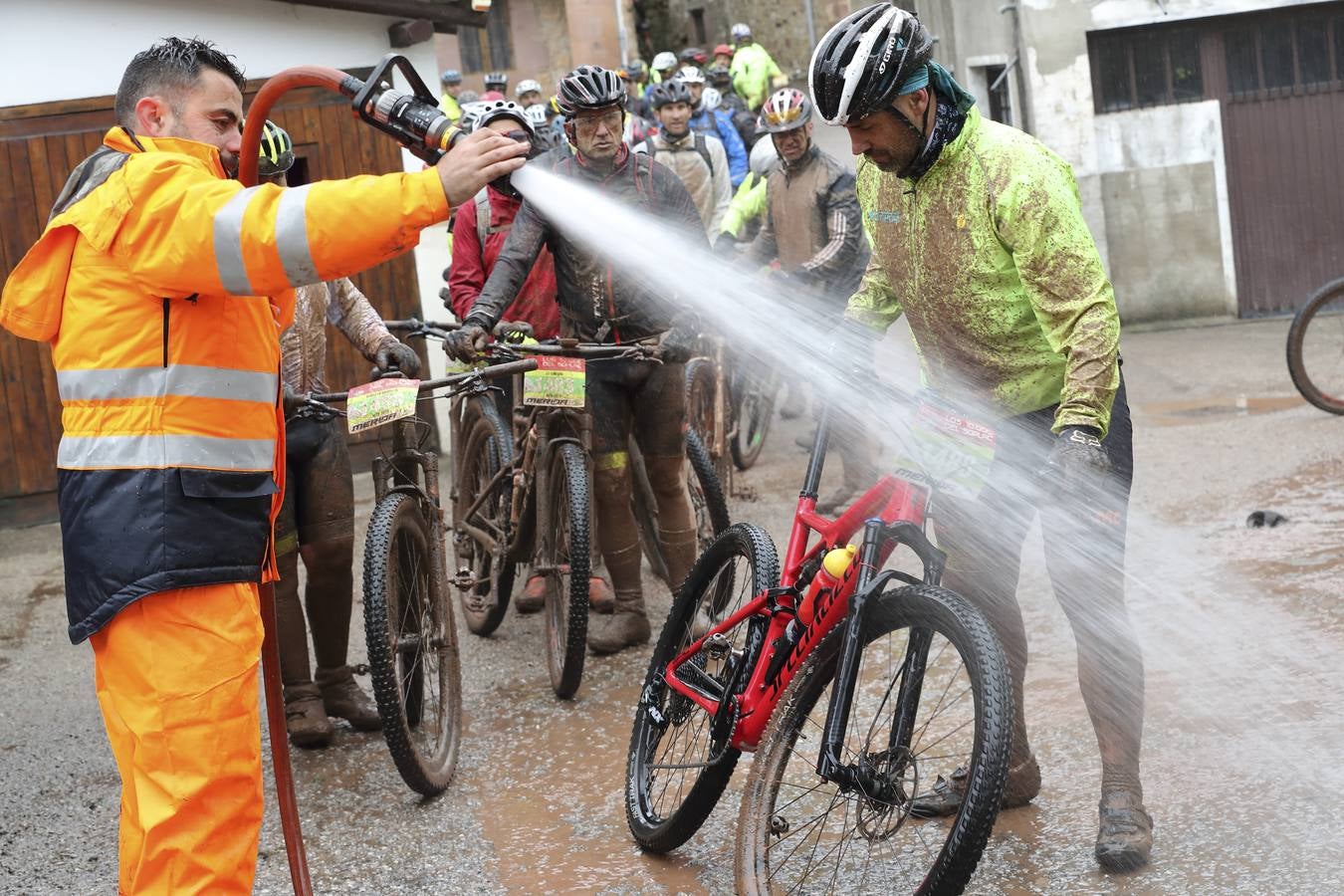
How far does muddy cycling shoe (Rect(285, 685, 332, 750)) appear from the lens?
5.51 metres

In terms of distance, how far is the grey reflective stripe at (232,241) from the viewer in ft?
9.46

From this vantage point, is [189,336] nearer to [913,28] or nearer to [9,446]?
[913,28]

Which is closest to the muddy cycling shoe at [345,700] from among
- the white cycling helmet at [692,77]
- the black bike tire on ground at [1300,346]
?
the black bike tire on ground at [1300,346]

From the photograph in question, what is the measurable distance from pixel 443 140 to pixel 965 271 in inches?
58.2

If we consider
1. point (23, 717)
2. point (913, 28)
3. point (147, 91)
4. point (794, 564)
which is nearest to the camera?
point (147, 91)

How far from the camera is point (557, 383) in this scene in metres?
5.80

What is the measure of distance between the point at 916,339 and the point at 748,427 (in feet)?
19.0

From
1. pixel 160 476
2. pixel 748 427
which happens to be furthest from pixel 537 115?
Result: pixel 160 476

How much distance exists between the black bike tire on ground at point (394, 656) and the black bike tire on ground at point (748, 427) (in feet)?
15.2

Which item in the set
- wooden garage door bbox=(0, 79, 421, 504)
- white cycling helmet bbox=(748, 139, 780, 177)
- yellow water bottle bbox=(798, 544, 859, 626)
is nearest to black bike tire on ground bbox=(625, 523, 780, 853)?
yellow water bottle bbox=(798, 544, 859, 626)

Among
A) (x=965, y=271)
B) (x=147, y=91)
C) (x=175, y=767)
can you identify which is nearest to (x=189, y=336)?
(x=147, y=91)

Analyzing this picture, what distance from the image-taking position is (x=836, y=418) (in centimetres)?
437

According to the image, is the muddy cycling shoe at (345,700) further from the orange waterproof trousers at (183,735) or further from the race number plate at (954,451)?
the race number plate at (954,451)

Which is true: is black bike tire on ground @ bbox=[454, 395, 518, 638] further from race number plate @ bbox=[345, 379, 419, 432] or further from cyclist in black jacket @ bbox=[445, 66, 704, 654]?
race number plate @ bbox=[345, 379, 419, 432]
